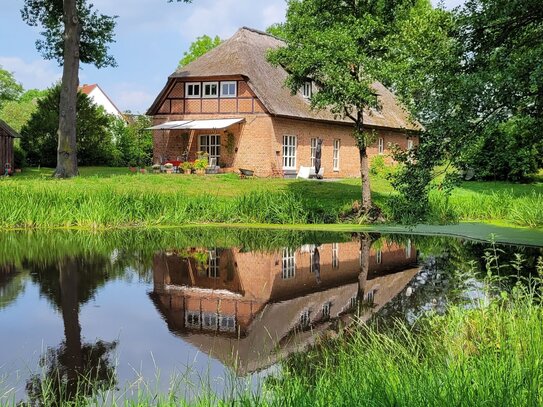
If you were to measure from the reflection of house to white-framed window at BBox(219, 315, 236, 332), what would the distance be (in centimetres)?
1

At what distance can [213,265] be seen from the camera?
39.9 feet

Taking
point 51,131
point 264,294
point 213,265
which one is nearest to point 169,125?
point 51,131

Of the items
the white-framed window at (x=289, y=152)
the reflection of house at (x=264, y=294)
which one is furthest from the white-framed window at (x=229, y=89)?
the reflection of house at (x=264, y=294)

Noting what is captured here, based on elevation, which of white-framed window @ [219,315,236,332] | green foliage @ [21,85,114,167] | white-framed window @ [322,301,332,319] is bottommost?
white-framed window @ [219,315,236,332]

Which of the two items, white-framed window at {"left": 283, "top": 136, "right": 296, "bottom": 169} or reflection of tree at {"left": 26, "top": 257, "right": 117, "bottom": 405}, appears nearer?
reflection of tree at {"left": 26, "top": 257, "right": 117, "bottom": 405}

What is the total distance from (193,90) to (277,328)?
25604 millimetres

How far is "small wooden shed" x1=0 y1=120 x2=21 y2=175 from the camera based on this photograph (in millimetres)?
30188

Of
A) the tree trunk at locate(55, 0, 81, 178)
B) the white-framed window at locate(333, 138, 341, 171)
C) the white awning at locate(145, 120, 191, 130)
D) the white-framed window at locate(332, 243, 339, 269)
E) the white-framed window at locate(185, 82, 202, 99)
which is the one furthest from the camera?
the white-framed window at locate(333, 138, 341, 171)

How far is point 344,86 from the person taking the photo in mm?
16609

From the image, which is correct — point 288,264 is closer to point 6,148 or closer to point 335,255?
point 335,255

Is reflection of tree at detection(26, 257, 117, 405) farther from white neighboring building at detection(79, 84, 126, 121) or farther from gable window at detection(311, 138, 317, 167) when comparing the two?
white neighboring building at detection(79, 84, 126, 121)

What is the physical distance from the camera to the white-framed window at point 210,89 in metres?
31.6

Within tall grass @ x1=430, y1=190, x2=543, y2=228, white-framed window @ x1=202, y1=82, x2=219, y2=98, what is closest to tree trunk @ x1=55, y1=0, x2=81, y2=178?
white-framed window @ x1=202, y1=82, x2=219, y2=98

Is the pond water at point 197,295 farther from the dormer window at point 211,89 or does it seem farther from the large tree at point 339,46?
the dormer window at point 211,89
